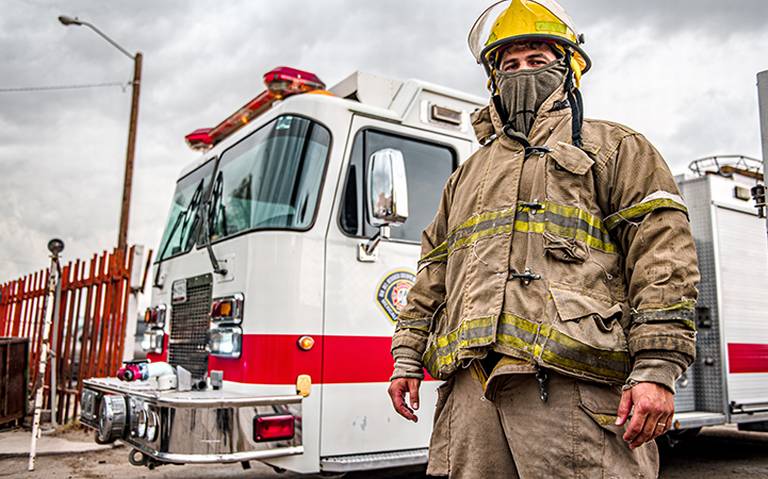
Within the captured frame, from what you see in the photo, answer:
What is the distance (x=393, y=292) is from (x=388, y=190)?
0.71 metres

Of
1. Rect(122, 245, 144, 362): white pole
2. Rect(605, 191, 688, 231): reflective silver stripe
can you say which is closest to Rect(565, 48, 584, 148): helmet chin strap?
Rect(605, 191, 688, 231): reflective silver stripe

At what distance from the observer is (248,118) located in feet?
15.3

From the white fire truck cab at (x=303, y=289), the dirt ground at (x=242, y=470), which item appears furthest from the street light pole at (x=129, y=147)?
the white fire truck cab at (x=303, y=289)

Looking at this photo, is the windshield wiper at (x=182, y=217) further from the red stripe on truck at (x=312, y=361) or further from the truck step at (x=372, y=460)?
the truck step at (x=372, y=460)

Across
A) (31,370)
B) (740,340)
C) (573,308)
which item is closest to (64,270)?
(31,370)

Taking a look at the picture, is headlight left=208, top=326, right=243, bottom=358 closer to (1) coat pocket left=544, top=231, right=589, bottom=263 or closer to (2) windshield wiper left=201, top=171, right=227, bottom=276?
(2) windshield wiper left=201, top=171, right=227, bottom=276

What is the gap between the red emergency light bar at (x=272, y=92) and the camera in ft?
13.8

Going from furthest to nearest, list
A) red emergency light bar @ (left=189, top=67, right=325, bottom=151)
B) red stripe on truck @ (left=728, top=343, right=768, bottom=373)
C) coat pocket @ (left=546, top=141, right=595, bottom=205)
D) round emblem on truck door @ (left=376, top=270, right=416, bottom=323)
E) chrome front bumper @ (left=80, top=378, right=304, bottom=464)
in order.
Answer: red stripe on truck @ (left=728, top=343, right=768, bottom=373)
red emergency light bar @ (left=189, top=67, right=325, bottom=151)
round emblem on truck door @ (left=376, top=270, right=416, bottom=323)
chrome front bumper @ (left=80, top=378, right=304, bottom=464)
coat pocket @ (left=546, top=141, right=595, bottom=205)

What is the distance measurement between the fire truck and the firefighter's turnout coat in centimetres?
134

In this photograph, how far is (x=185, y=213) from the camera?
512 cm

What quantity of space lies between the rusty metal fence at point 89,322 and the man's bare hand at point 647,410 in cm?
660

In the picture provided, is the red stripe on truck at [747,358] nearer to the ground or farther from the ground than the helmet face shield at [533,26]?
nearer to the ground

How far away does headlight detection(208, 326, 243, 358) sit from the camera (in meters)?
3.75

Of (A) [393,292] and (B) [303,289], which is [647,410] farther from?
(A) [393,292]
